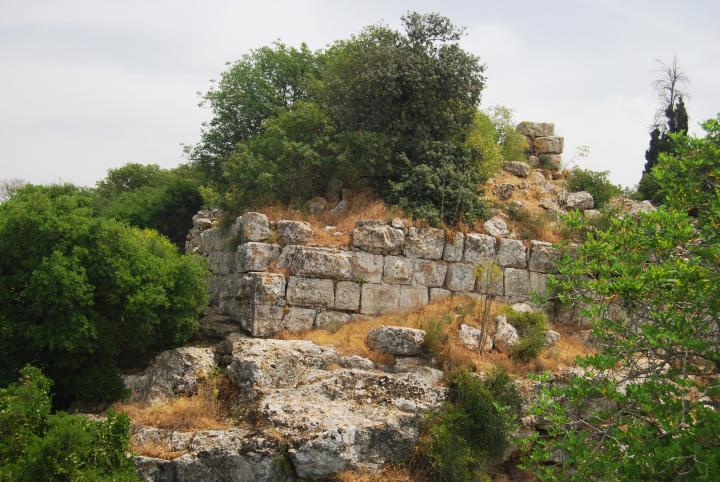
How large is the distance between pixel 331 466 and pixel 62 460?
481 centimetres

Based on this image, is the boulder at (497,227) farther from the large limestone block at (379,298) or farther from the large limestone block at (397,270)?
the large limestone block at (379,298)

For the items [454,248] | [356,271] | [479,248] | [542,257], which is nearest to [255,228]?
[356,271]

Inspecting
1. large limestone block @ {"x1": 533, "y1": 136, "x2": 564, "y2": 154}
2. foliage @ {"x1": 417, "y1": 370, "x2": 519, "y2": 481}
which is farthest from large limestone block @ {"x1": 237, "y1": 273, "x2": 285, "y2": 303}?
large limestone block @ {"x1": 533, "y1": 136, "x2": 564, "y2": 154}

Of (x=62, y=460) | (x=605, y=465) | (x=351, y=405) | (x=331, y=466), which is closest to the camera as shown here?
(x=605, y=465)

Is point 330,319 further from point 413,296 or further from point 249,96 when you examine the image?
point 249,96

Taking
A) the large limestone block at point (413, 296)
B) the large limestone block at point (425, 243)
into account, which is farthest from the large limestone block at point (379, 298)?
the large limestone block at point (425, 243)

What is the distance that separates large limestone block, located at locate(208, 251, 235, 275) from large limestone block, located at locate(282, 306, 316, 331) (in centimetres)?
257

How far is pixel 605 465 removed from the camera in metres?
9.54

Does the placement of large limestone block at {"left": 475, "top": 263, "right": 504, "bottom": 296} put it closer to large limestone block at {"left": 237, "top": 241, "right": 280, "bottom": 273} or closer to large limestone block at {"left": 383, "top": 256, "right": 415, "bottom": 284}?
large limestone block at {"left": 383, "top": 256, "right": 415, "bottom": 284}

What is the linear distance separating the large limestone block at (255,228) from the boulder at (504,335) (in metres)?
5.89

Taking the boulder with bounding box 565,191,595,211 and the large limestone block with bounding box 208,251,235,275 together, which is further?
the boulder with bounding box 565,191,595,211

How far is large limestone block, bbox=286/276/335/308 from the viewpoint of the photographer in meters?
17.5

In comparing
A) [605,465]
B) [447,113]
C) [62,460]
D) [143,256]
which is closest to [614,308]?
[447,113]

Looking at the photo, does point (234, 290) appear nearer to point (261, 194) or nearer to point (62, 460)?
point (261, 194)
